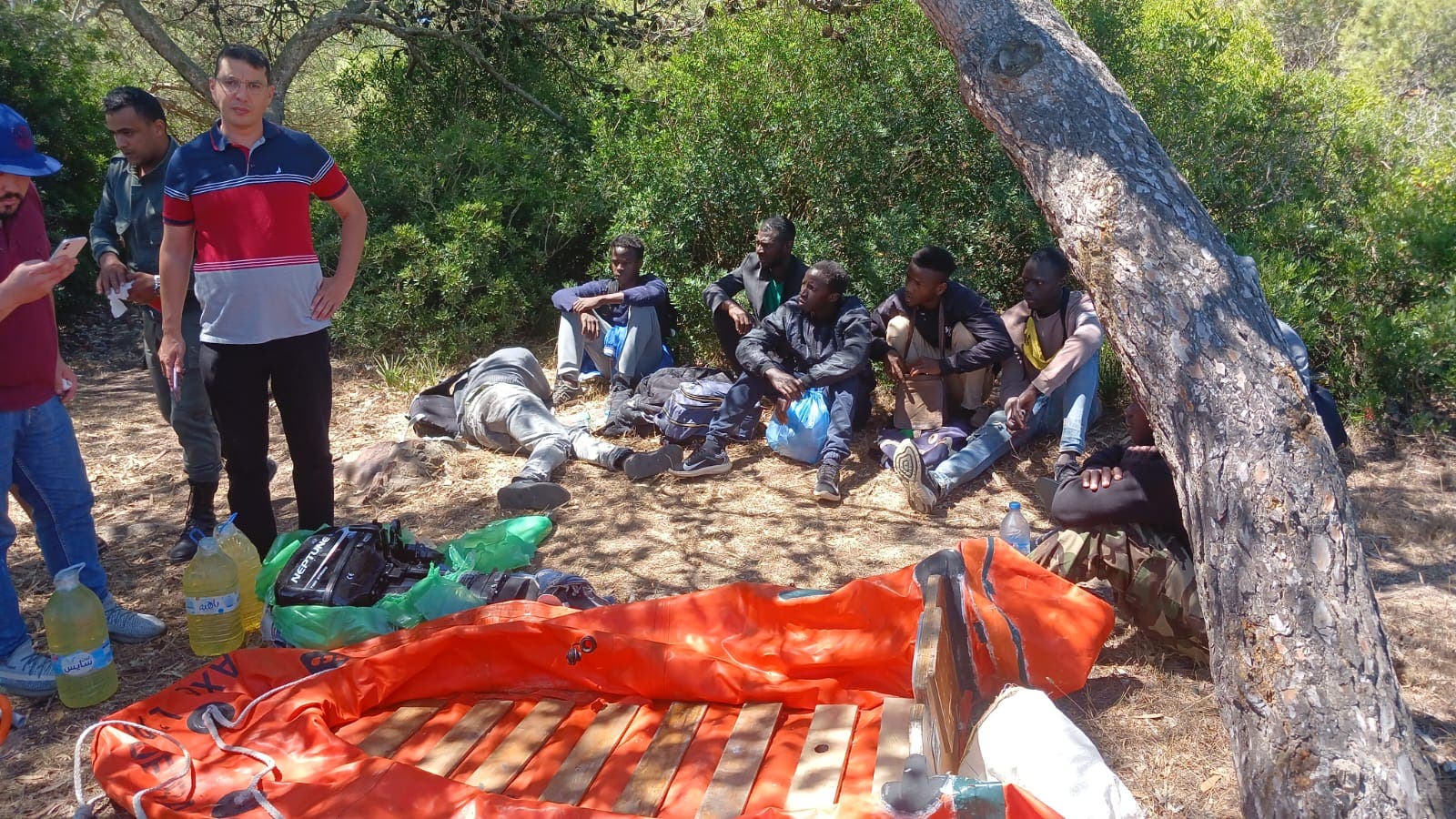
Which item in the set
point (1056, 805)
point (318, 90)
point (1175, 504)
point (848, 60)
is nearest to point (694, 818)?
point (1056, 805)

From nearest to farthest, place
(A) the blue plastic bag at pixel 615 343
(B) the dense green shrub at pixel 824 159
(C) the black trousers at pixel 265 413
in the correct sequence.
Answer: (C) the black trousers at pixel 265 413, (B) the dense green shrub at pixel 824 159, (A) the blue plastic bag at pixel 615 343

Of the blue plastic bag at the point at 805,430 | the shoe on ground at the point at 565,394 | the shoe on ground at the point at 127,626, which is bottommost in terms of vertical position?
the shoe on ground at the point at 127,626

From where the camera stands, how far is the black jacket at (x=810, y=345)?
219 inches

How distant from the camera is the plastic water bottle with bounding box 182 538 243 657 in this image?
3.62m

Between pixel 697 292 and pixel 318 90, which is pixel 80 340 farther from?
pixel 318 90

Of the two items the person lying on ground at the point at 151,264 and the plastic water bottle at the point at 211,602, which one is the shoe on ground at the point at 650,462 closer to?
the person lying on ground at the point at 151,264

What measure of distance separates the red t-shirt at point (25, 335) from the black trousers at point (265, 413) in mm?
491

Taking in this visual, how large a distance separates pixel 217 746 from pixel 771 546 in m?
2.46

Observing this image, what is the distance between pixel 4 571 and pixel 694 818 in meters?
2.53

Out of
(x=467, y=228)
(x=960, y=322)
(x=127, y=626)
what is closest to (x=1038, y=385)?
(x=960, y=322)

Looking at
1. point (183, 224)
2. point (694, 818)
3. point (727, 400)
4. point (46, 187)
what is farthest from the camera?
point (46, 187)

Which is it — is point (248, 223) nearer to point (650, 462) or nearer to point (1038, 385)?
point (650, 462)

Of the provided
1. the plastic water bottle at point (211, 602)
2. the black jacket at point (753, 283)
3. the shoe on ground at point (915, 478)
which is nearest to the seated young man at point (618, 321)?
the black jacket at point (753, 283)

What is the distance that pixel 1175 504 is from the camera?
3375 mm
